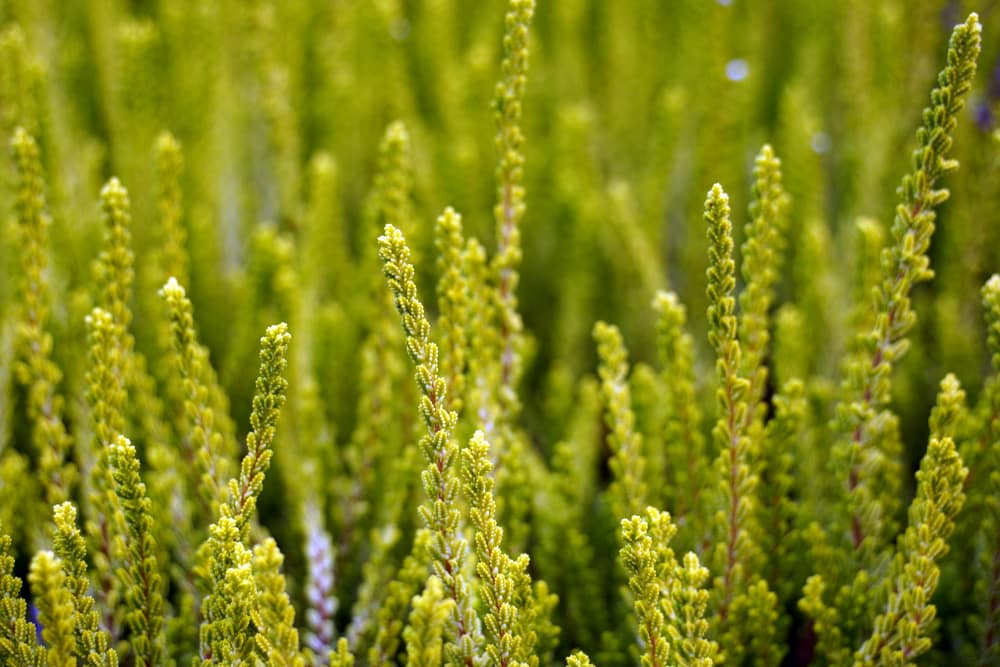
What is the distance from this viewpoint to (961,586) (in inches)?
26.0

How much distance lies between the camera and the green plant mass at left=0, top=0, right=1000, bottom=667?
1.66 feet

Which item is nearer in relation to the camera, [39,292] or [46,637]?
[46,637]

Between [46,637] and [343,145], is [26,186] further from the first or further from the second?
[343,145]

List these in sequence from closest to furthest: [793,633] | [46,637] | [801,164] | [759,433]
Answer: [46,637]
[759,433]
[793,633]
[801,164]

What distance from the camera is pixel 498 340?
664 mm

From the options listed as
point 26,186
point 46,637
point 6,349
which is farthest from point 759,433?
point 6,349

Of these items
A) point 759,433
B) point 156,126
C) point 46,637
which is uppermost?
point 156,126

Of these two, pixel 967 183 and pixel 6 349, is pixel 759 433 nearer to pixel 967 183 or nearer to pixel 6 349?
pixel 967 183

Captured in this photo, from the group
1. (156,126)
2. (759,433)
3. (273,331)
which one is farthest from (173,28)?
(759,433)

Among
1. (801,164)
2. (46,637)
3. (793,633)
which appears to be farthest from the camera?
(801,164)

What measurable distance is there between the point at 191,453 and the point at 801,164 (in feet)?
2.25

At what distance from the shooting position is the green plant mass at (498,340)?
1.66ft

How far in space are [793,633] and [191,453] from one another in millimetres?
542

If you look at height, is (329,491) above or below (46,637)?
above
